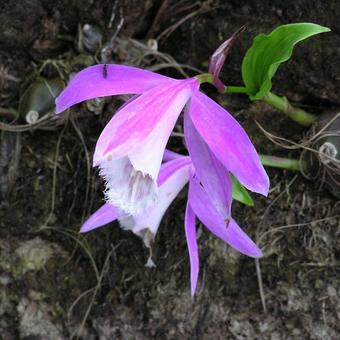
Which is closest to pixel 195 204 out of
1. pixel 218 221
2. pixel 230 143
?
pixel 218 221

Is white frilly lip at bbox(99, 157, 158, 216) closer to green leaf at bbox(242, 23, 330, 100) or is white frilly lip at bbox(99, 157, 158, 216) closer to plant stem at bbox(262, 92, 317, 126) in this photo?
green leaf at bbox(242, 23, 330, 100)

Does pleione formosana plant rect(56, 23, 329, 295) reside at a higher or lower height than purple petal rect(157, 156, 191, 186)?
higher

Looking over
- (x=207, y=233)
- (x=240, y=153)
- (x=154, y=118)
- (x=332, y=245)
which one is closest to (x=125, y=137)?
(x=154, y=118)

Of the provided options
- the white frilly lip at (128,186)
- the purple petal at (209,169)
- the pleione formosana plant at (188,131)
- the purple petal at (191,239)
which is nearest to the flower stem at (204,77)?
the pleione formosana plant at (188,131)

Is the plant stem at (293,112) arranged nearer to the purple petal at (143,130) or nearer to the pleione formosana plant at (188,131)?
the pleione formosana plant at (188,131)

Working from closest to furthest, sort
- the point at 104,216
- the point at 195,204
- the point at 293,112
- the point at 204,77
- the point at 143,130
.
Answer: the point at 143,130 < the point at 204,77 < the point at 195,204 < the point at 104,216 < the point at 293,112

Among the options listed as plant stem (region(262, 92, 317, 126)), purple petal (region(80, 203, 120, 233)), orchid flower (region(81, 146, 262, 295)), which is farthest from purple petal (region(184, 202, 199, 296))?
plant stem (region(262, 92, 317, 126))

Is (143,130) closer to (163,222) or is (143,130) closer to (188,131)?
(188,131)
